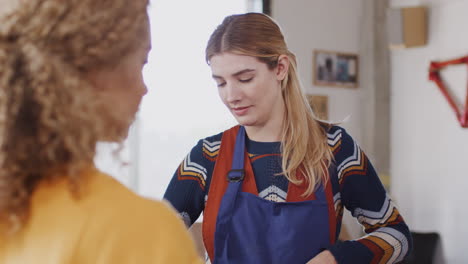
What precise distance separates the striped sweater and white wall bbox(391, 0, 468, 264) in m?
2.01

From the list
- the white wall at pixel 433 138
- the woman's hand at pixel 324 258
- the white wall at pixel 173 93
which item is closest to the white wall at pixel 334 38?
the white wall at pixel 433 138

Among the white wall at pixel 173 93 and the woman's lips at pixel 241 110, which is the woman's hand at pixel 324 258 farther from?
the white wall at pixel 173 93

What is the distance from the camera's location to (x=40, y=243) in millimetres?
564

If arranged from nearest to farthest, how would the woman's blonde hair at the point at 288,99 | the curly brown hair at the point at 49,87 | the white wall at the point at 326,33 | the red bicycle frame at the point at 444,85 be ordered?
the curly brown hair at the point at 49,87, the woman's blonde hair at the point at 288,99, the red bicycle frame at the point at 444,85, the white wall at the point at 326,33

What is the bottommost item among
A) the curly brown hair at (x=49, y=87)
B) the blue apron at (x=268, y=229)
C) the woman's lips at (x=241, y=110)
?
the blue apron at (x=268, y=229)

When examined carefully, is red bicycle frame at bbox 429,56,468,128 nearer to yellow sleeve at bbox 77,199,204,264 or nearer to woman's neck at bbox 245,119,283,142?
woman's neck at bbox 245,119,283,142

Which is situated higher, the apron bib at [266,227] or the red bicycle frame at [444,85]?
the red bicycle frame at [444,85]

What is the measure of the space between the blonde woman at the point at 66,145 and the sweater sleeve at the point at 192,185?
93 cm

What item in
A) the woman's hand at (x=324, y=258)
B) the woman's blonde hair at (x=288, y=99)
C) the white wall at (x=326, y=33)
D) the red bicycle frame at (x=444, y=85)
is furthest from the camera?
the white wall at (x=326, y=33)

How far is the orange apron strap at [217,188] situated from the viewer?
147 cm

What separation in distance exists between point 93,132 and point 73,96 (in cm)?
4

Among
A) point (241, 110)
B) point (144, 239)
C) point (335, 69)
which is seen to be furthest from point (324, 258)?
point (335, 69)

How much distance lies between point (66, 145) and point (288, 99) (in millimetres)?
1072

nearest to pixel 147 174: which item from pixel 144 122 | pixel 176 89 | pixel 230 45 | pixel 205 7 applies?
pixel 144 122
